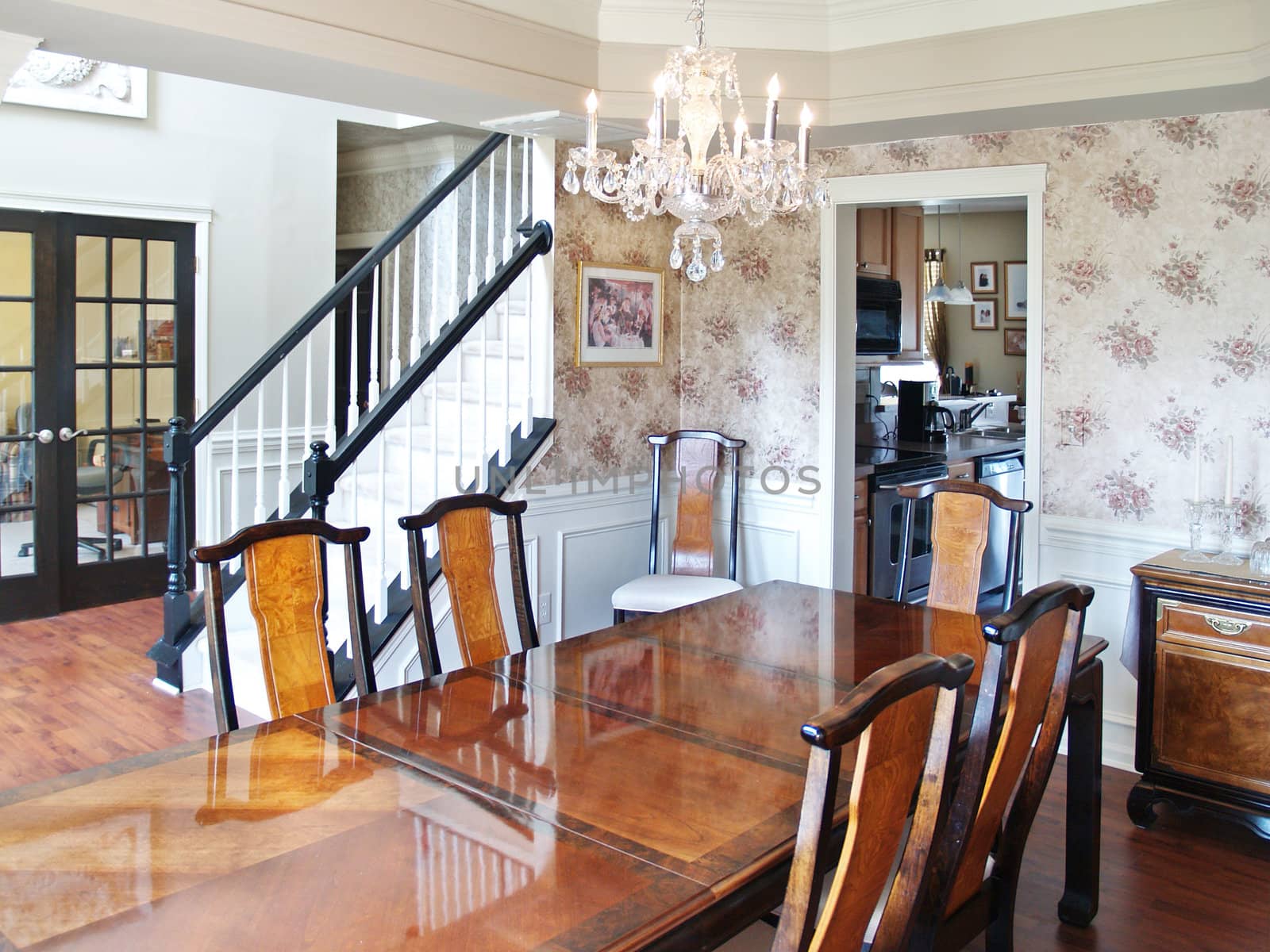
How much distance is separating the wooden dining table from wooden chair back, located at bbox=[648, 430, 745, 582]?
230 centimetres

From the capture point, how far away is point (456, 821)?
1.72 metres

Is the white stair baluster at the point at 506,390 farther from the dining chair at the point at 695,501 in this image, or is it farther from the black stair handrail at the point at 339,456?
the dining chair at the point at 695,501

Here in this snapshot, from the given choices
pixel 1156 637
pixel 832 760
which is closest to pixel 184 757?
pixel 832 760

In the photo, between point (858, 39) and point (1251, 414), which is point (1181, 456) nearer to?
point (1251, 414)

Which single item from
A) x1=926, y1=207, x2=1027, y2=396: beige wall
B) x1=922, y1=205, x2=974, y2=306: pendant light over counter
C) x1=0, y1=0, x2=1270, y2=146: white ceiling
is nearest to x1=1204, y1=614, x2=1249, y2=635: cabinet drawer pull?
x1=0, y1=0, x2=1270, y2=146: white ceiling

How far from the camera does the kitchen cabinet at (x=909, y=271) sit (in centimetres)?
667

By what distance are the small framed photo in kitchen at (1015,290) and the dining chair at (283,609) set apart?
25.1 ft

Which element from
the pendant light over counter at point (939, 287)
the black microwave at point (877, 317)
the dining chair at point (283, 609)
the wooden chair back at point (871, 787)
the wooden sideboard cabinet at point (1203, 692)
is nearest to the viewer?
the wooden chair back at point (871, 787)

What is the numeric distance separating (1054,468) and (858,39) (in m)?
1.85

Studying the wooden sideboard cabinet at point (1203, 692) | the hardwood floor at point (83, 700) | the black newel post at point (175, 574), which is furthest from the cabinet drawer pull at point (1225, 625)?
the black newel post at point (175, 574)

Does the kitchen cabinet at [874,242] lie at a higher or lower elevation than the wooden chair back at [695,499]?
higher

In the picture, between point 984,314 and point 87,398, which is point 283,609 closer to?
point 87,398

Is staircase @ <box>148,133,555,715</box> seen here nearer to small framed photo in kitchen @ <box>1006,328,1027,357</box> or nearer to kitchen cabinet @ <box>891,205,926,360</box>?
kitchen cabinet @ <box>891,205,926,360</box>

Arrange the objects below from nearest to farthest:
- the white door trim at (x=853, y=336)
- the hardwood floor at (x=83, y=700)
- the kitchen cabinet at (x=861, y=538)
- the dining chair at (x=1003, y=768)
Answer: the dining chair at (x=1003, y=768) < the hardwood floor at (x=83, y=700) < the white door trim at (x=853, y=336) < the kitchen cabinet at (x=861, y=538)
